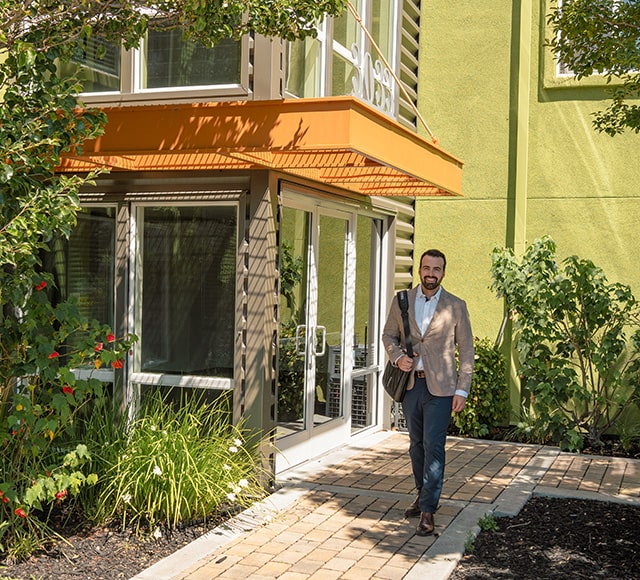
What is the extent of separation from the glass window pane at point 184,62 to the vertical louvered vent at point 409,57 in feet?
10.7

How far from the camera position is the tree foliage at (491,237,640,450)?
952 cm

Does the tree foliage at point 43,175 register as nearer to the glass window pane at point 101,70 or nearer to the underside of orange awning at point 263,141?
the underside of orange awning at point 263,141

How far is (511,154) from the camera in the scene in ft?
35.7

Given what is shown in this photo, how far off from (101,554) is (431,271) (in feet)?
9.37

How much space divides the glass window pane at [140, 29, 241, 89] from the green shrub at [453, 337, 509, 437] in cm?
470

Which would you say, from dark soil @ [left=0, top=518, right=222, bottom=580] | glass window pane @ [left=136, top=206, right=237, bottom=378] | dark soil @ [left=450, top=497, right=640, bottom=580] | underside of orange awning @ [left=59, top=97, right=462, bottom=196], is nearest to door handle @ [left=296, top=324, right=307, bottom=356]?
glass window pane @ [left=136, top=206, right=237, bottom=378]

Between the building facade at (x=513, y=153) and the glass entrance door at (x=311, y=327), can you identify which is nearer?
the glass entrance door at (x=311, y=327)

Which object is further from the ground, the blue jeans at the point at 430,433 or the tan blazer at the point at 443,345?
the tan blazer at the point at 443,345

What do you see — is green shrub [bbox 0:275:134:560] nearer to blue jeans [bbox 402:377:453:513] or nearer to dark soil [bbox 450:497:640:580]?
blue jeans [bbox 402:377:453:513]

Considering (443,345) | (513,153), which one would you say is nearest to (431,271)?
(443,345)

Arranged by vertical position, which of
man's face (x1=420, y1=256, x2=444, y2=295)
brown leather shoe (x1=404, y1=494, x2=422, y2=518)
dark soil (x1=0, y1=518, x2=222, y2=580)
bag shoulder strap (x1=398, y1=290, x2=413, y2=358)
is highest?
man's face (x1=420, y1=256, x2=444, y2=295)

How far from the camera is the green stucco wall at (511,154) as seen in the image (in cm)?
1049

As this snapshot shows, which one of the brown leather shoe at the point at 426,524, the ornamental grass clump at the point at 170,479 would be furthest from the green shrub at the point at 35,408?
the brown leather shoe at the point at 426,524

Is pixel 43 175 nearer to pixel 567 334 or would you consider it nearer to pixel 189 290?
pixel 189 290
